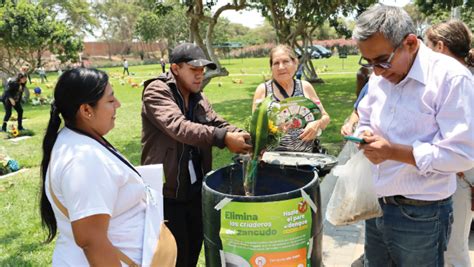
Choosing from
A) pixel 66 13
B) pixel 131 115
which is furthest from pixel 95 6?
pixel 131 115

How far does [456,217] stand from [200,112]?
5.25 ft

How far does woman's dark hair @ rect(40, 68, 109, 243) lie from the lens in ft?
5.03

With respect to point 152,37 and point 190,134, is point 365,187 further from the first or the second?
point 152,37

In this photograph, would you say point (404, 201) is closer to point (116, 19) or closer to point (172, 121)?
point (172, 121)

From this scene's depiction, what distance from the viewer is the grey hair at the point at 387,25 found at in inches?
59.2

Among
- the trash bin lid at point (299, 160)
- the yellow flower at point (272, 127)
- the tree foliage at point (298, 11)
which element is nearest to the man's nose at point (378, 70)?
the yellow flower at point (272, 127)

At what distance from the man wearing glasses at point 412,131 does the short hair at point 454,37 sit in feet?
2.72

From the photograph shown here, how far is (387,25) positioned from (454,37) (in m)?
1.08

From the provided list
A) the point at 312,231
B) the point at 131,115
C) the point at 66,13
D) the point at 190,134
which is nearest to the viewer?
the point at 312,231

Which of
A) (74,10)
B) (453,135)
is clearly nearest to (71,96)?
(453,135)

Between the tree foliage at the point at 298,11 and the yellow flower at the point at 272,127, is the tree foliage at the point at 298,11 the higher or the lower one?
the higher one

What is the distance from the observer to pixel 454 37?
7.63ft

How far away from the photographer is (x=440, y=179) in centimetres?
164

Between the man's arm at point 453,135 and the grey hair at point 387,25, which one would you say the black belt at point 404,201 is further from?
the grey hair at point 387,25
